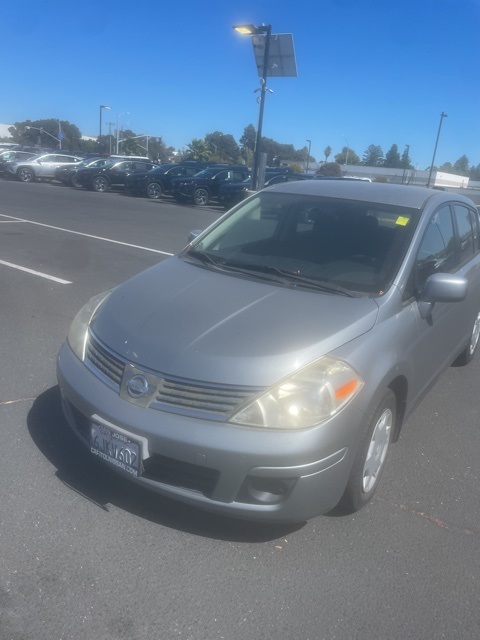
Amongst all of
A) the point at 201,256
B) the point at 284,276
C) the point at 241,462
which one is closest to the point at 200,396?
the point at 241,462

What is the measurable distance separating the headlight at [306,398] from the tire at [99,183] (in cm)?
2490

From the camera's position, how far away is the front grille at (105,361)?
2924 mm

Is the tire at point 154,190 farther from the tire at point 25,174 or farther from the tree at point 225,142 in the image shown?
the tree at point 225,142

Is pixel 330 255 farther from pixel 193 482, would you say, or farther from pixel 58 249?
pixel 58 249

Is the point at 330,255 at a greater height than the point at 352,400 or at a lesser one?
greater

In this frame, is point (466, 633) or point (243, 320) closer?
point (466, 633)

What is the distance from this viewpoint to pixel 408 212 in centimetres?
391

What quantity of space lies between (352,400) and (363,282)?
0.99 m

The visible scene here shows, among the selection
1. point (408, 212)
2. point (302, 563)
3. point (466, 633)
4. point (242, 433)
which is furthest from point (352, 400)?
point (408, 212)

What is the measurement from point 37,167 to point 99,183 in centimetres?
462

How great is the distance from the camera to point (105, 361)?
3037 millimetres

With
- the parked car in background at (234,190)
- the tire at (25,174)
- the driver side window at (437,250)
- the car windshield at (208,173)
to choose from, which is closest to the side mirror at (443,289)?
the driver side window at (437,250)

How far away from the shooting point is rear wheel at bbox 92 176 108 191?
26.0 m

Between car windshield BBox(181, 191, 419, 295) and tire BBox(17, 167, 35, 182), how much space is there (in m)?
26.9
